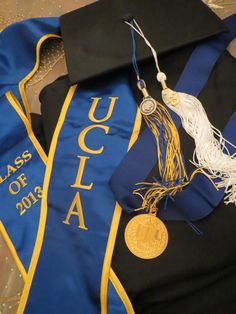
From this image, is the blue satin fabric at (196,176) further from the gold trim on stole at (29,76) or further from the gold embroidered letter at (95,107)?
the gold trim on stole at (29,76)

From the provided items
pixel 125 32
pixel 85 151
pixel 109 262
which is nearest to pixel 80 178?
pixel 85 151

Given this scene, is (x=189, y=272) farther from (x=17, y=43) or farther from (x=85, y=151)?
(x=17, y=43)

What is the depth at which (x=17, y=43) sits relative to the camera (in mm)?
761

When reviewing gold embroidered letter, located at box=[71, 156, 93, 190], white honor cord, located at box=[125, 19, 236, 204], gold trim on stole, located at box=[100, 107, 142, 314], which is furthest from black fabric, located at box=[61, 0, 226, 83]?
gold trim on stole, located at box=[100, 107, 142, 314]

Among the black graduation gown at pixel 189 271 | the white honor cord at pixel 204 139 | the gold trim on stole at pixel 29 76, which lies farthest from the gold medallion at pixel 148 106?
the gold trim on stole at pixel 29 76

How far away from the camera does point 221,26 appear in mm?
643

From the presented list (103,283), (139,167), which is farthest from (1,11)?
(103,283)

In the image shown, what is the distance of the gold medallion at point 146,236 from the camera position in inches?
21.6

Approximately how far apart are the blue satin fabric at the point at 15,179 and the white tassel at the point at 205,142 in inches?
11.2

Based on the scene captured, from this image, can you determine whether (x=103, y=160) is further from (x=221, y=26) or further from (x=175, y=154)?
(x=221, y=26)

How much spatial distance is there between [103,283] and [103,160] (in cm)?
21

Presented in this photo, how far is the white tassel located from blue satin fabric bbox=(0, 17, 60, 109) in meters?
0.31

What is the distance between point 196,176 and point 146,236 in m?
0.12

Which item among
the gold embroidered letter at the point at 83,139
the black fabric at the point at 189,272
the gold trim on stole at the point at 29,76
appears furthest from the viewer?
the gold trim on stole at the point at 29,76
